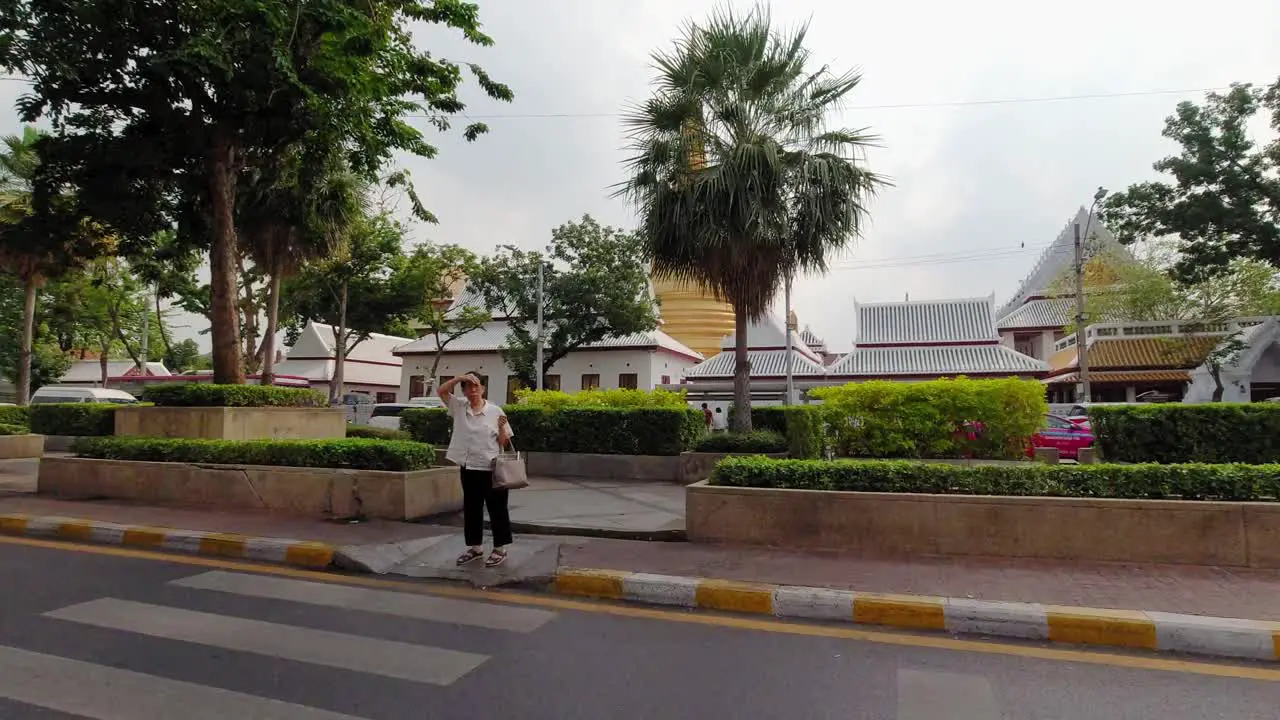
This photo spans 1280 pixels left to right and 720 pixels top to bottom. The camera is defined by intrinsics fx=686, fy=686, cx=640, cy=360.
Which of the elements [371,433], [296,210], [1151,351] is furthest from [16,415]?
[1151,351]

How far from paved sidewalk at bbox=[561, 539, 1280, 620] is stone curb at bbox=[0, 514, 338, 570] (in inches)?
95.8

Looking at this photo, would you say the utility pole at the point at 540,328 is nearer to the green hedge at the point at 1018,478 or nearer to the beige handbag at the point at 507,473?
the green hedge at the point at 1018,478

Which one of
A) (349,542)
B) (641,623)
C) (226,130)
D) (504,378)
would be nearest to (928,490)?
(641,623)

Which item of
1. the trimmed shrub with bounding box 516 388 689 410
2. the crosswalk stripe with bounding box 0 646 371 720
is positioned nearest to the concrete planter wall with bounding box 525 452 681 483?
the trimmed shrub with bounding box 516 388 689 410

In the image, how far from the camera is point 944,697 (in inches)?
135

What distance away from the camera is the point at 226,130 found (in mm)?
11281

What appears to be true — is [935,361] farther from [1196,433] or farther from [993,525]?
[993,525]

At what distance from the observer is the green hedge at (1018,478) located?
577 centimetres

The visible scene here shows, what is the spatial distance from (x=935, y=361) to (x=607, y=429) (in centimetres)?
2148

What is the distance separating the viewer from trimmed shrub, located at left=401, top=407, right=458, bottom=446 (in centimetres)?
1442

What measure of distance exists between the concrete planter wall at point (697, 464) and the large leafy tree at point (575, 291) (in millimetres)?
15792

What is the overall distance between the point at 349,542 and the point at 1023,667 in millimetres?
5706

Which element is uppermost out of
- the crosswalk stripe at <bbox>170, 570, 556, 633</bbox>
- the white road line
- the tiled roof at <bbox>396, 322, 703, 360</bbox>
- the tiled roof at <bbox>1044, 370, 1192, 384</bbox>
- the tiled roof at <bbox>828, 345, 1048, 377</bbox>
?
the tiled roof at <bbox>396, 322, 703, 360</bbox>

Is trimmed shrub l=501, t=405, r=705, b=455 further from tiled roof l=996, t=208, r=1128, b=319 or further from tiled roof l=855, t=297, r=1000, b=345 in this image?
tiled roof l=996, t=208, r=1128, b=319
